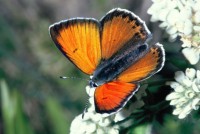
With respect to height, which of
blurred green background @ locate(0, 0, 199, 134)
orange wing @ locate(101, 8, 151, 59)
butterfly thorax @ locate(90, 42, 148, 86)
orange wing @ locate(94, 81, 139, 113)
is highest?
blurred green background @ locate(0, 0, 199, 134)

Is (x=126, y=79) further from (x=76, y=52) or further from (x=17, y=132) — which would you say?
(x=17, y=132)

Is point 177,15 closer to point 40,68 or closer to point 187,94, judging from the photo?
point 187,94

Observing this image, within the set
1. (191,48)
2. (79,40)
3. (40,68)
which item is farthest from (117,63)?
(40,68)

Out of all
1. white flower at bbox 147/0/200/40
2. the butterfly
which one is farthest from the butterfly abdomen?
white flower at bbox 147/0/200/40

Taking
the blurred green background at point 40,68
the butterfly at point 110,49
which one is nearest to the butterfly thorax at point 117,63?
the butterfly at point 110,49

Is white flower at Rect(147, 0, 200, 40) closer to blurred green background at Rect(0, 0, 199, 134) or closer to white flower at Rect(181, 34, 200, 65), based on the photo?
white flower at Rect(181, 34, 200, 65)

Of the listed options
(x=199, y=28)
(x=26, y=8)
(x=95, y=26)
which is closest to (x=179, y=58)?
(x=199, y=28)

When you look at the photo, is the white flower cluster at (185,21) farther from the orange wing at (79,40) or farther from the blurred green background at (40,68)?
the blurred green background at (40,68)
